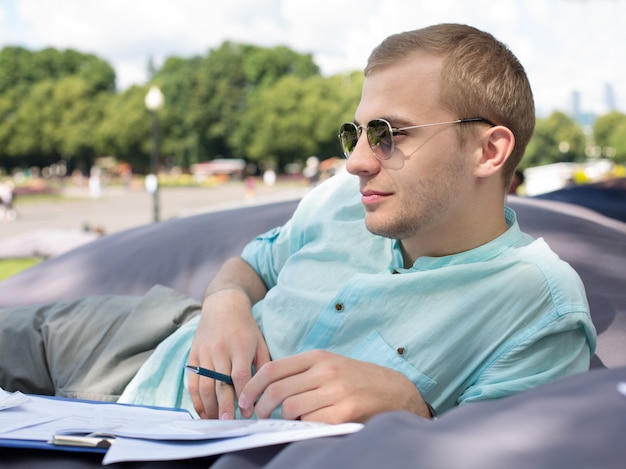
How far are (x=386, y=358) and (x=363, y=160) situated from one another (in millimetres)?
448

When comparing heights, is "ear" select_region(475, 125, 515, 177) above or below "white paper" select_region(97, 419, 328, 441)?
above

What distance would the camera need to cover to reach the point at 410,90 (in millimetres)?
1772

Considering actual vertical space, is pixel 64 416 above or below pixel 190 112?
above

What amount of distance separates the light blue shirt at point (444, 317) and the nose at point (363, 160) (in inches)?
9.5

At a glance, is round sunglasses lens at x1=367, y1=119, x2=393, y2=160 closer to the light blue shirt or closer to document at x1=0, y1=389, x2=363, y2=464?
the light blue shirt

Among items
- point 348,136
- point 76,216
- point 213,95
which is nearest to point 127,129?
point 213,95

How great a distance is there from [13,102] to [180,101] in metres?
15.1

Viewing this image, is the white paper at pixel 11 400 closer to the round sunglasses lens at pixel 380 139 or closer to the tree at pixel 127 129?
the round sunglasses lens at pixel 380 139

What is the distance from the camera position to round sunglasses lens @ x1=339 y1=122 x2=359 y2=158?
188 cm

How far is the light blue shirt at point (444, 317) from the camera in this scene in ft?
5.27

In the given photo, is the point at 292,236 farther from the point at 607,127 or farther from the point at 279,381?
the point at 607,127

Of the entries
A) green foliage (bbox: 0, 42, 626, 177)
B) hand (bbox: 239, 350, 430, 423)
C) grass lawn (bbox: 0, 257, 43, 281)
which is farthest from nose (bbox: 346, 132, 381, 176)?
green foliage (bbox: 0, 42, 626, 177)

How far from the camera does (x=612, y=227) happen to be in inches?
140

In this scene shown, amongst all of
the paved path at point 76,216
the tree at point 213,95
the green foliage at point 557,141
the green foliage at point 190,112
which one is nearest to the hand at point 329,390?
the paved path at point 76,216
